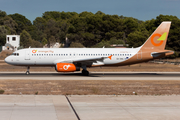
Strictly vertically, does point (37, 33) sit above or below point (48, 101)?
above

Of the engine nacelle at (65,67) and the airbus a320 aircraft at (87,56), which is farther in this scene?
the airbus a320 aircraft at (87,56)

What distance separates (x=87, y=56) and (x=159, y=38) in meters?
11.1

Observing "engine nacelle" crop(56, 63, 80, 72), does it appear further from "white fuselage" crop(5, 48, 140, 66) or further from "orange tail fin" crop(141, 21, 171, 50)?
"orange tail fin" crop(141, 21, 171, 50)

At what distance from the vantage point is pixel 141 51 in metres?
36.7

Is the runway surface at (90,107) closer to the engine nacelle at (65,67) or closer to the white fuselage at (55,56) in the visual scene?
the engine nacelle at (65,67)

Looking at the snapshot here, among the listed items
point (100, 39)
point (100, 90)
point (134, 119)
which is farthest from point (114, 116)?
point (100, 39)

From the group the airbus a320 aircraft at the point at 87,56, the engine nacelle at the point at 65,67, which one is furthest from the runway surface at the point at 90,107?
the airbus a320 aircraft at the point at 87,56

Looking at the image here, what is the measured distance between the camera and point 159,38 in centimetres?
3716

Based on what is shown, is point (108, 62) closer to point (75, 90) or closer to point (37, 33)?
point (75, 90)

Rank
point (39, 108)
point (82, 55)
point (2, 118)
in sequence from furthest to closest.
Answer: point (82, 55) → point (39, 108) → point (2, 118)

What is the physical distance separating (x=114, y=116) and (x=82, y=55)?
23.1m

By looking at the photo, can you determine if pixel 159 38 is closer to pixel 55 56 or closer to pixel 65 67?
pixel 65 67

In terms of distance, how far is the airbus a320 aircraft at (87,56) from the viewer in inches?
1373

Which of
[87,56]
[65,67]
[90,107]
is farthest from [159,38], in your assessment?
[90,107]
